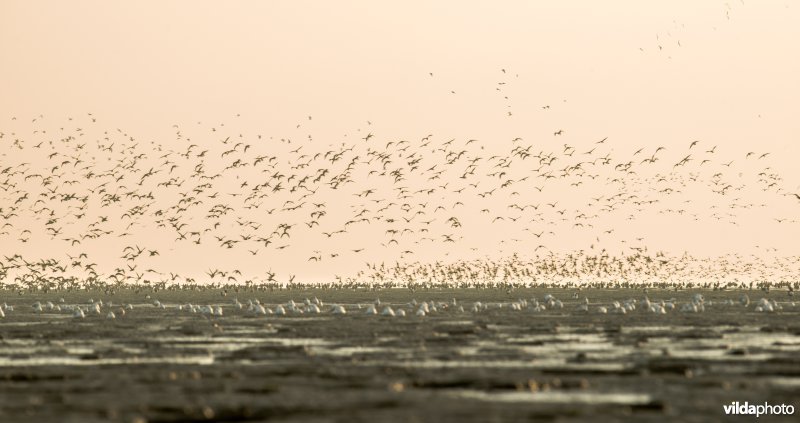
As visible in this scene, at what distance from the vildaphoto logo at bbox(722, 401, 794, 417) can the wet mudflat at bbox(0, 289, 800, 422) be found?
39 cm

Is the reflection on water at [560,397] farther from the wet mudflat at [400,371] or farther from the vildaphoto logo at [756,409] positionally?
the vildaphoto logo at [756,409]

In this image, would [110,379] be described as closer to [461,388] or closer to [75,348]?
[461,388]

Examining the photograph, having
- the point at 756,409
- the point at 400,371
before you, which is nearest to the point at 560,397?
the point at 756,409

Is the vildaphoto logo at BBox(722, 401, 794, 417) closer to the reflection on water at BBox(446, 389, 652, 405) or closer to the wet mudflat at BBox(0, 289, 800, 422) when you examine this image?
the wet mudflat at BBox(0, 289, 800, 422)

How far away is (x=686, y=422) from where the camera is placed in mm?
25719

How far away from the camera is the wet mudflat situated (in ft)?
90.6

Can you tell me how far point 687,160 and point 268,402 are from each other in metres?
48.2

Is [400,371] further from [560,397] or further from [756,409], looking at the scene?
[756,409]

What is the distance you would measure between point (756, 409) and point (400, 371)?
10712 mm

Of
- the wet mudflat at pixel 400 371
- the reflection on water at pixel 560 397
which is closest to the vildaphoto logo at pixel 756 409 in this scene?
the wet mudflat at pixel 400 371

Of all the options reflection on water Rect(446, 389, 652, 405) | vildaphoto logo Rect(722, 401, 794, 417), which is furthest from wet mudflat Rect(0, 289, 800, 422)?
vildaphoto logo Rect(722, 401, 794, 417)

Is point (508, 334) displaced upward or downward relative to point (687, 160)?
downward

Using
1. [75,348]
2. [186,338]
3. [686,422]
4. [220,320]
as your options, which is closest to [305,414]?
[686,422]

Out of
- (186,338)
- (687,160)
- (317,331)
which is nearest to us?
(186,338)
